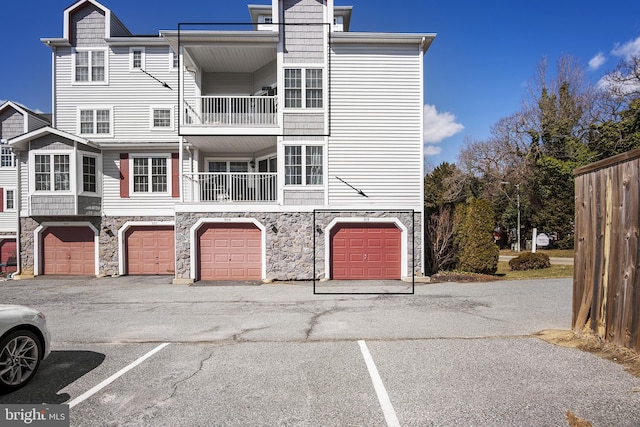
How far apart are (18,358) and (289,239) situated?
9.82 meters

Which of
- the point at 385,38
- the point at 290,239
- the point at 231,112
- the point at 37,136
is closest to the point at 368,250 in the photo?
the point at 290,239

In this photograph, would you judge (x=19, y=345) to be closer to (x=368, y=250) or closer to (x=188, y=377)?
(x=188, y=377)

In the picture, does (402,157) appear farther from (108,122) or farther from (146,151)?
(108,122)

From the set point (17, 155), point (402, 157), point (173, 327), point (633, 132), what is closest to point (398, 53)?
point (402, 157)

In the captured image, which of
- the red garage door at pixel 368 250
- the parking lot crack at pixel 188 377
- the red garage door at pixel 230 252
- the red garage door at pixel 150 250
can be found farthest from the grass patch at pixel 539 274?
the red garage door at pixel 150 250

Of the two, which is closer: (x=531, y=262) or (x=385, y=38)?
(x=385, y=38)

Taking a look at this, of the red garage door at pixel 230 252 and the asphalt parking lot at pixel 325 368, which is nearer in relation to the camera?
the asphalt parking lot at pixel 325 368

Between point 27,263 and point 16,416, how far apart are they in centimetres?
1594

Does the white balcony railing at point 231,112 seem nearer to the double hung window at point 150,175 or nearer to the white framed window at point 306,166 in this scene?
the white framed window at point 306,166

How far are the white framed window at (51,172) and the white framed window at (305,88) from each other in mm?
9454

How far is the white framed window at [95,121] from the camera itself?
17.1 m

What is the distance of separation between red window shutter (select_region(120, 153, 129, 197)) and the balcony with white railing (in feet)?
12.9

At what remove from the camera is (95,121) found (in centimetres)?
1711

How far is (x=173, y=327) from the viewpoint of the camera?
746 cm
